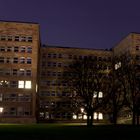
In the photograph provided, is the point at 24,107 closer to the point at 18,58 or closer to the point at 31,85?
the point at 31,85

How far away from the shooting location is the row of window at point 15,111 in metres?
80.1

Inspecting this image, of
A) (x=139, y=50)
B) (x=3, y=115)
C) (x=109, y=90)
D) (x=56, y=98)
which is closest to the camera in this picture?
(x=109, y=90)

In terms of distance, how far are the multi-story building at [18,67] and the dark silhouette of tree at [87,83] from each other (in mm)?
16609

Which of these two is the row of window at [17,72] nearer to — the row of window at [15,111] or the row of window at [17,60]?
the row of window at [17,60]

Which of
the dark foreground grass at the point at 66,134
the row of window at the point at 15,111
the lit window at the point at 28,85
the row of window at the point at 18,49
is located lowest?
the dark foreground grass at the point at 66,134

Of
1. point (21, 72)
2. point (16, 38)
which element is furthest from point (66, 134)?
point (16, 38)

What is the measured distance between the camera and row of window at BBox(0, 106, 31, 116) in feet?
263

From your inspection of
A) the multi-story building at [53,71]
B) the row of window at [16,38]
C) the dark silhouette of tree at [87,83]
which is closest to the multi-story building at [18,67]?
the row of window at [16,38]

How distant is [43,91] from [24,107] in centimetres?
2023

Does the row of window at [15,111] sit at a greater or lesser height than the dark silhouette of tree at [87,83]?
lesser

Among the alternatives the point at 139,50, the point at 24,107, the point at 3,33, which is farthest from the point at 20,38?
the point at 139,50

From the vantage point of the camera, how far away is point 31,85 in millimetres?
81938

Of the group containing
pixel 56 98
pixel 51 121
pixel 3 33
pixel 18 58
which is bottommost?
pixel 51 121

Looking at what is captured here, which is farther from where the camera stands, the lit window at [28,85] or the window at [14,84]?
the window at [14,84]
